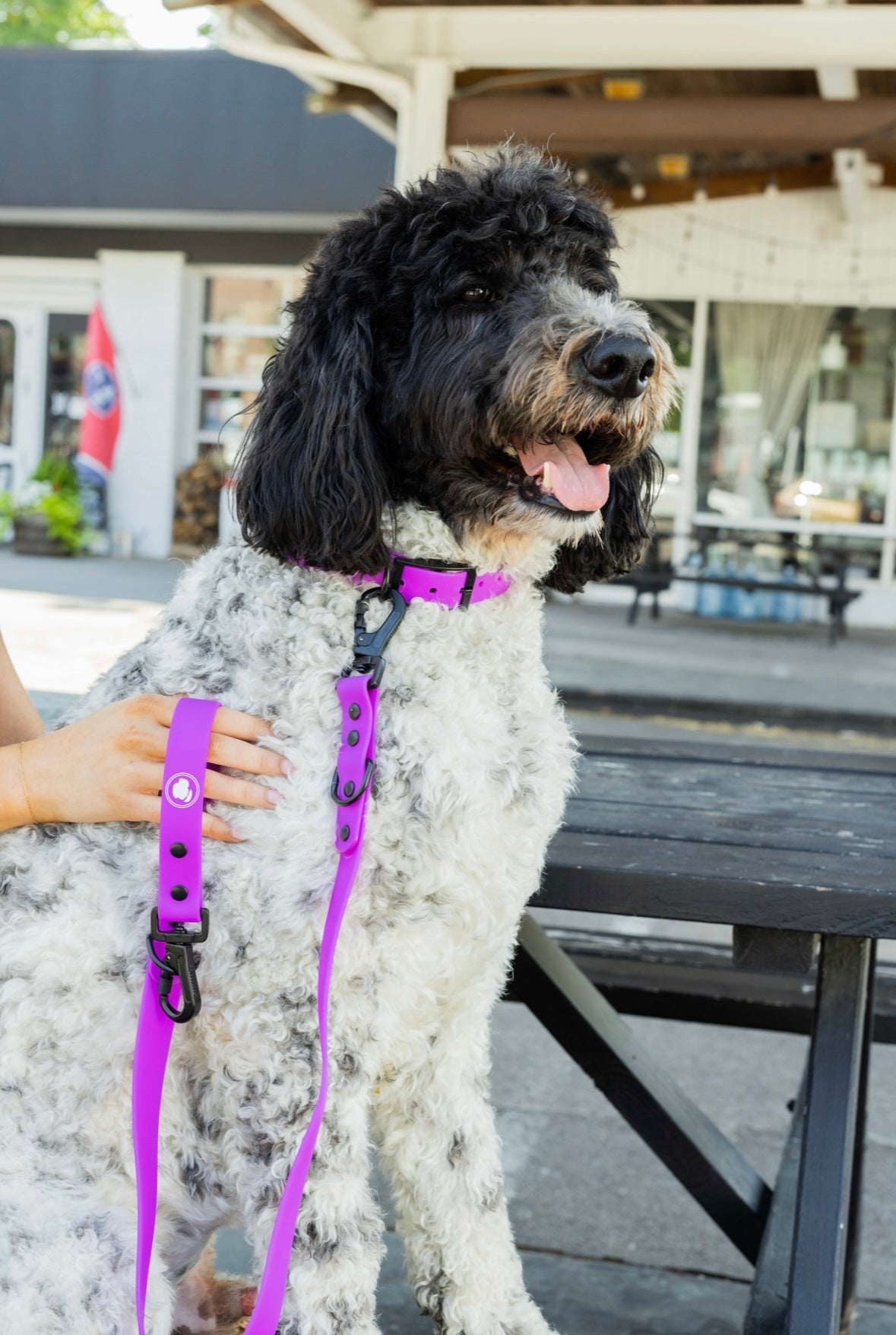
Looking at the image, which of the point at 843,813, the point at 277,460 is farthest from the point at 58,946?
the point at 843,813

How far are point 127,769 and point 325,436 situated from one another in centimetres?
48

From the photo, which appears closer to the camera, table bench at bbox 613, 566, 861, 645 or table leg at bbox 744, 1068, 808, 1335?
table leg at bbox 744, 1068, 808, 1335

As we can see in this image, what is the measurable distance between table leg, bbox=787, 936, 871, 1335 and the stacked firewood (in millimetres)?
14434

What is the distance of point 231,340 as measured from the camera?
1653 cm

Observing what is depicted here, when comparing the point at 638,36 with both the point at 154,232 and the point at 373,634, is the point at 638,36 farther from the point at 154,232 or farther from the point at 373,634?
the point at 154,232

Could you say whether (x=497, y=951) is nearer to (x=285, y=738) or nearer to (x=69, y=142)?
(x=285, y=738)

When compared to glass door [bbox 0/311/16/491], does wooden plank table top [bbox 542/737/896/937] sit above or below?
below

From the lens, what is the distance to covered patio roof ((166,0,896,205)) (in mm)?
7766

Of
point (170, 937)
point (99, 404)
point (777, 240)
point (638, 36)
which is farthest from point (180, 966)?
point (99, 404)

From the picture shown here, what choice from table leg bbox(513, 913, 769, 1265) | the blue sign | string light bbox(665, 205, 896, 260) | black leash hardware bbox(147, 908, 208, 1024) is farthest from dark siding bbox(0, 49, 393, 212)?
black leash hardware bbox(147, 908, 208, 1024)

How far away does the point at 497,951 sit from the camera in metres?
1.78

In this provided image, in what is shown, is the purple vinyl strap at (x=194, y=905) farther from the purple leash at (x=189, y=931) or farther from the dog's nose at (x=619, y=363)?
the dog's nose at (x=619, y=363)

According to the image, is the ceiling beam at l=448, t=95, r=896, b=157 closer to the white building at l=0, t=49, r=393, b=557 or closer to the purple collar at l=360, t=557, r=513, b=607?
the white building at l=0, t=49, r=393, b=557

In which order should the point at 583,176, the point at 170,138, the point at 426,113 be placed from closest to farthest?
the point at 426,113 < the point at 583,176 < the point at 170,138
